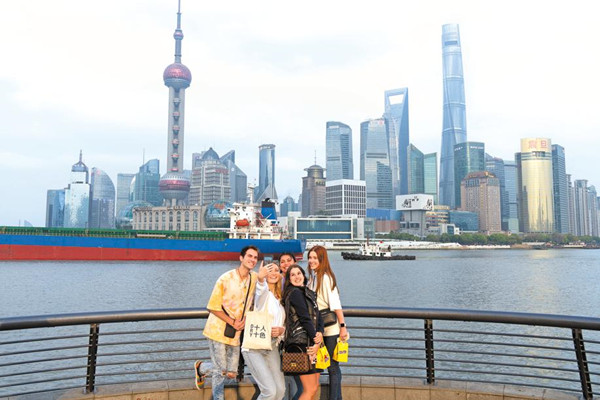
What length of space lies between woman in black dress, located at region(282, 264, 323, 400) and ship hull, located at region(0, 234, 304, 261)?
175 ft

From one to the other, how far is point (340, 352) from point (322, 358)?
322 millimetres

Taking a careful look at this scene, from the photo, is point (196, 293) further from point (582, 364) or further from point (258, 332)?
point (582, 364)

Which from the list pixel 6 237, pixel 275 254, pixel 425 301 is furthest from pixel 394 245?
pixel 425 301

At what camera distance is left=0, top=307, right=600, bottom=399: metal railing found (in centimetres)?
465

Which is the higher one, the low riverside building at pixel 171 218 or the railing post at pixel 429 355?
the low riverside building at pixel 171 218

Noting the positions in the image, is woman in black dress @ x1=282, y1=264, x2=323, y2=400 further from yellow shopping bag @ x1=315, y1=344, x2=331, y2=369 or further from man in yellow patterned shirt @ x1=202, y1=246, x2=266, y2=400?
man in yellow patterned shirt @ x1=202, y1=246, x2=266, y2=400

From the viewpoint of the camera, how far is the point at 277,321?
4410 millimetres

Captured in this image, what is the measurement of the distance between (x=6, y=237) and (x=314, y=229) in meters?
116

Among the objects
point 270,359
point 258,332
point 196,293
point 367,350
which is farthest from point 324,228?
point 258,332

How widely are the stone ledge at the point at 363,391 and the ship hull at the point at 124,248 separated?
173ft

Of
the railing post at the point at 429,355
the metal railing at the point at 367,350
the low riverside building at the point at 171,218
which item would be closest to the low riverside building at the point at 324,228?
the low riverside building at the point at 171,218

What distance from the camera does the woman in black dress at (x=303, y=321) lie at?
435 cm

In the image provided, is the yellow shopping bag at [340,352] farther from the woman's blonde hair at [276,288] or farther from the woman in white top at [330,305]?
the woman's blonde hair at [276,288]

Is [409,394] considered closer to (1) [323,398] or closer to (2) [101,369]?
(1) [323,398]
